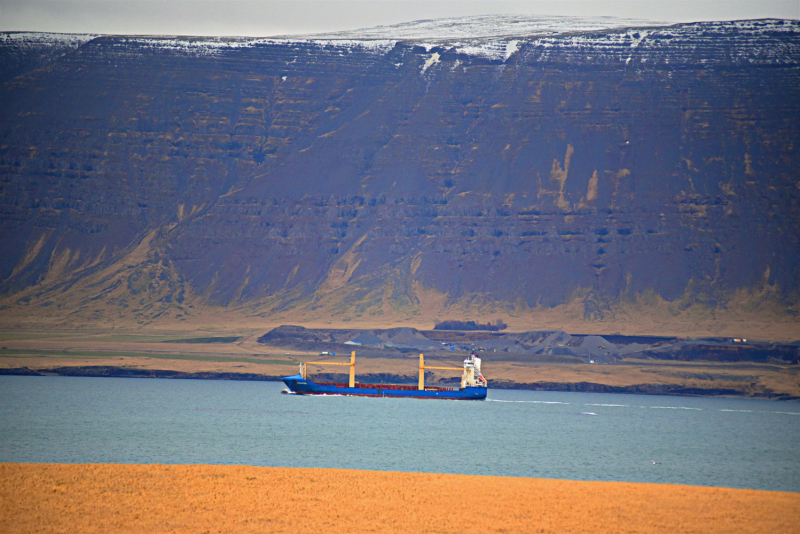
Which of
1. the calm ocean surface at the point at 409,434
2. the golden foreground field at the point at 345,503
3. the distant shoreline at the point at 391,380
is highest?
the golden foreground field at the point at 345,503

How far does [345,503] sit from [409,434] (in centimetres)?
3188

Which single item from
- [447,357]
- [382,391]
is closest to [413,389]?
[382,391]

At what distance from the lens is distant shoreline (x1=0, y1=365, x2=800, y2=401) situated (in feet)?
395

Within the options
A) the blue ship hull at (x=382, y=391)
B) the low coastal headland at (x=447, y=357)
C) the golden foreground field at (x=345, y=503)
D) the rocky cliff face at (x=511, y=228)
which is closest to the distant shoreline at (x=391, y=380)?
the low coastal headland at (x=447, y=357)

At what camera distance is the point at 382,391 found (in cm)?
10375

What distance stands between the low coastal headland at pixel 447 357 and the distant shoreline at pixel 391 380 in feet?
0.44

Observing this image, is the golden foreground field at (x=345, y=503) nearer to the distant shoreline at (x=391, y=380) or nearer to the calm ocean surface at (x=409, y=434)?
the calm ocean surface at (x=409, y=434)

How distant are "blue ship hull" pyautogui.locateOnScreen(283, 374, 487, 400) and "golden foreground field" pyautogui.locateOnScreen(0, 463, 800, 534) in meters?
64.2

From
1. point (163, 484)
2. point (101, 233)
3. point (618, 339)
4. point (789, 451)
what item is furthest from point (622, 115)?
point (163, 484)

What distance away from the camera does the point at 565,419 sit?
80.6 metres

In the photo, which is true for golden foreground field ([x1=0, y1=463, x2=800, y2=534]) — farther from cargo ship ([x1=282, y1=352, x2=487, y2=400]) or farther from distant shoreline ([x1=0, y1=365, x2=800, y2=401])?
distant shoreline ([x1=0, y1=365, x2=800, y2=401])

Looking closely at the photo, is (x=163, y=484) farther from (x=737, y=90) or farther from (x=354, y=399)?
(x=737, y=90)

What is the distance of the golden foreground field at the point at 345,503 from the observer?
28.2 metres

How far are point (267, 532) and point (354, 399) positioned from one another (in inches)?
3107
